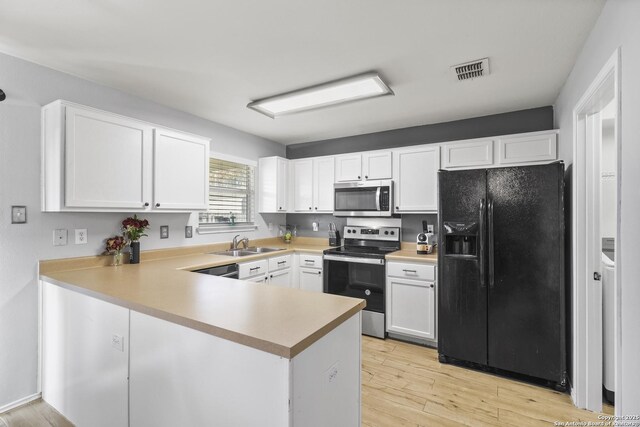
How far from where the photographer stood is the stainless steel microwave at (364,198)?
357cm

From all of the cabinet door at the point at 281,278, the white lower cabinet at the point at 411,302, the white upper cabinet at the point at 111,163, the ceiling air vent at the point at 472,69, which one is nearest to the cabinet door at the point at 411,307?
the white lower cabinet at the point at 411,302

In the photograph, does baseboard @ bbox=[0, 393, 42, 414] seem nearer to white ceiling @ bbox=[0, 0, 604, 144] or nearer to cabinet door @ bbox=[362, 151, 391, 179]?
white ceiling @ bbox=[0, 0, 604, 144]

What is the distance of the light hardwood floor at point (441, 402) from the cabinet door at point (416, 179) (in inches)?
63.8

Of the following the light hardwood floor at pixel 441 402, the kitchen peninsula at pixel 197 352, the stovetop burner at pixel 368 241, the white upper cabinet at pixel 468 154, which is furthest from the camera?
the stovetop burner at pixel 368 241

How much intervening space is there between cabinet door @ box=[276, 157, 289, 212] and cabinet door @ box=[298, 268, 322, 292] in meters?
0.97

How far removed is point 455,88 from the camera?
2.65 metres

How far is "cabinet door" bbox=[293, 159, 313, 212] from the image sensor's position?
4211 millimetres

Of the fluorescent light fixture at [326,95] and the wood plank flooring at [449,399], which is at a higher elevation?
the fluorescent light fixture at [326,95]

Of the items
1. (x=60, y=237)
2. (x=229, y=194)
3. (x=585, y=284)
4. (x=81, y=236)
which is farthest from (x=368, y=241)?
(x=60, y=237)

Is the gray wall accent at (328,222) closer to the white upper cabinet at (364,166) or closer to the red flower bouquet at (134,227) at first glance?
the white upper cabinet at (364,166)

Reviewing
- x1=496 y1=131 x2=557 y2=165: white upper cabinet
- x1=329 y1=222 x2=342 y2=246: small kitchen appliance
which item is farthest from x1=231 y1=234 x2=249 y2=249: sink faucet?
x1=496 y1=131 x2=557 y2=165: white upper cabinet

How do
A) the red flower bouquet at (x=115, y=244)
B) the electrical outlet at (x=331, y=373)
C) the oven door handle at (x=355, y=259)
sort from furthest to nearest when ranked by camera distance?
the oven door handle at (x=355, y=259) < the red flower bouquet at (x=115, y=244) < the electrical outlet at (x=331, y=373)

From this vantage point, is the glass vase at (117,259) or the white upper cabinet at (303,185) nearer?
the glass vase at (117,259)

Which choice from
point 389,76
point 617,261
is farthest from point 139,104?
point 617,261
